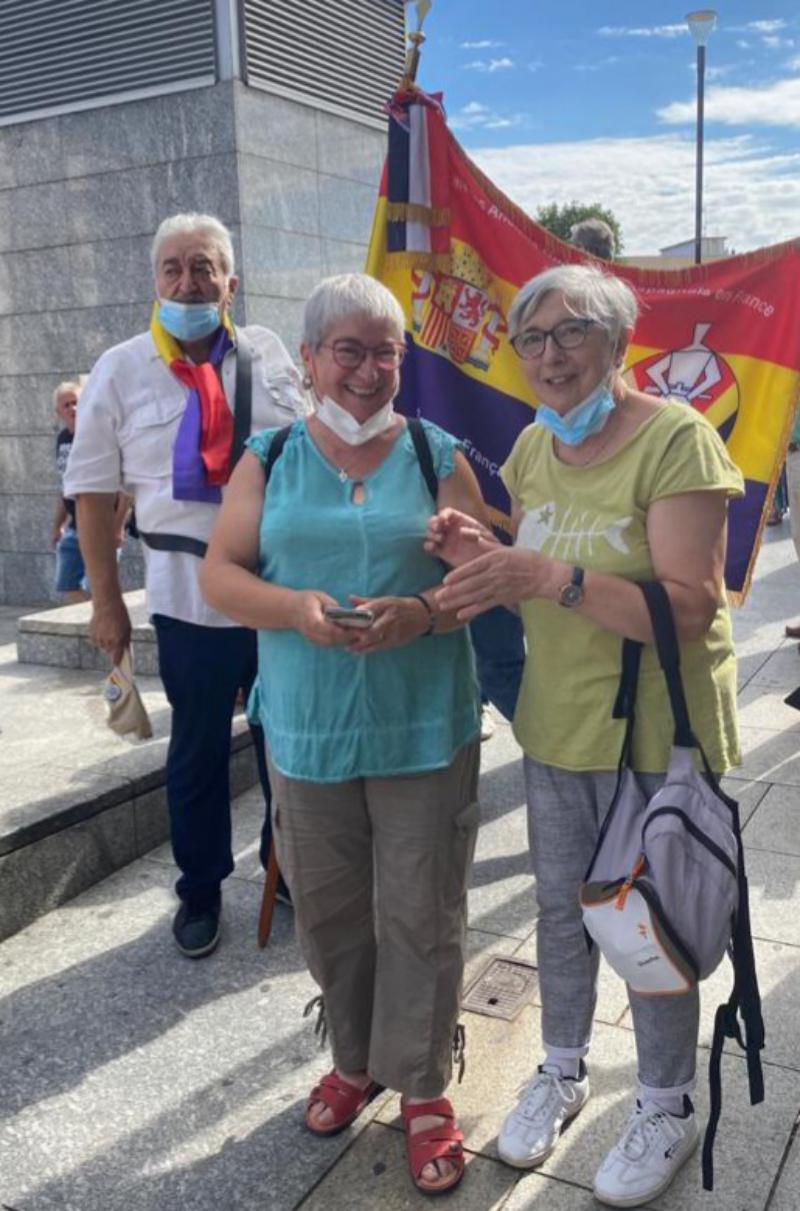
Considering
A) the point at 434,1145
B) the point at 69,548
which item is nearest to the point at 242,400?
the point at 434,1145

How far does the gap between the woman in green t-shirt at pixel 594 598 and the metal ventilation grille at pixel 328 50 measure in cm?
777

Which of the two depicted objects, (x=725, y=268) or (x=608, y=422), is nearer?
(x=608, y=422)

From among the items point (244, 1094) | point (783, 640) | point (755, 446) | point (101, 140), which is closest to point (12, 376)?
point (101, 140)

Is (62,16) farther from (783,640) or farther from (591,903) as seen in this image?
(591,903)

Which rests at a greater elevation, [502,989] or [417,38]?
[417,38]

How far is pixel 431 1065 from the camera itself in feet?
7.91

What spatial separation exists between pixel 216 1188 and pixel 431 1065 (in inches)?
21.0

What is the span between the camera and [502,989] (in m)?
3.08

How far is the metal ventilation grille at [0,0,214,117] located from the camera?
8797 mm

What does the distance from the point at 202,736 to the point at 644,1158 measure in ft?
5.42

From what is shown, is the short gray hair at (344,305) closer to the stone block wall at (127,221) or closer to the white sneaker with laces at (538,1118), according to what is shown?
the white sneaker with laces at (538,1118)

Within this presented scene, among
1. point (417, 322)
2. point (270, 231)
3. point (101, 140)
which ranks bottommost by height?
point (417, 322)

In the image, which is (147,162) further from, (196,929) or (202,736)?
(196,929)

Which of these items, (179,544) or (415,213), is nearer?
(179,544)
